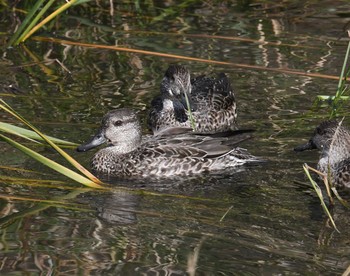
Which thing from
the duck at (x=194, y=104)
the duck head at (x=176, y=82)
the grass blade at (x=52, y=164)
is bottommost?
the duck at (x=194, y=104)

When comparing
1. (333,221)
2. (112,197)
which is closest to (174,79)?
(112,197)

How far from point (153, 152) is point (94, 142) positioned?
514mm

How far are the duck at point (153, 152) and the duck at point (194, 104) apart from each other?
97 cm

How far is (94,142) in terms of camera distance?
948cm

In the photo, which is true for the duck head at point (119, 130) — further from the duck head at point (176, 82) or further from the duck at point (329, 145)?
the duck at point (329, 145)

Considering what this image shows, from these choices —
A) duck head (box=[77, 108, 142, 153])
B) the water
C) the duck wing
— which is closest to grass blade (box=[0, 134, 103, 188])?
the water

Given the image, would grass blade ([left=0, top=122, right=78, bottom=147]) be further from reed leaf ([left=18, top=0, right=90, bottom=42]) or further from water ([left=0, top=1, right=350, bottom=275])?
reed leaf ([left=18, top=0, right=90, bottom=42])

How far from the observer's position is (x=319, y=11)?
44.8 ft

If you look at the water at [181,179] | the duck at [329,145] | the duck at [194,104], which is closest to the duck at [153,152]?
the water at [181,179]

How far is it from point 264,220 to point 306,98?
10.6 feet

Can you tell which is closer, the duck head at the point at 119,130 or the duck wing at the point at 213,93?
the duck head at the point at 119,130

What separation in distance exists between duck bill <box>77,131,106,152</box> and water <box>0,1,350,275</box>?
0.22 metres

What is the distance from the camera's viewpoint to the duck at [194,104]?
35.5 ft

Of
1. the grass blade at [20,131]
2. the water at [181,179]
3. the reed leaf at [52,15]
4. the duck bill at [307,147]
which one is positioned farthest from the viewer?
the reed leaf at [52,15]
